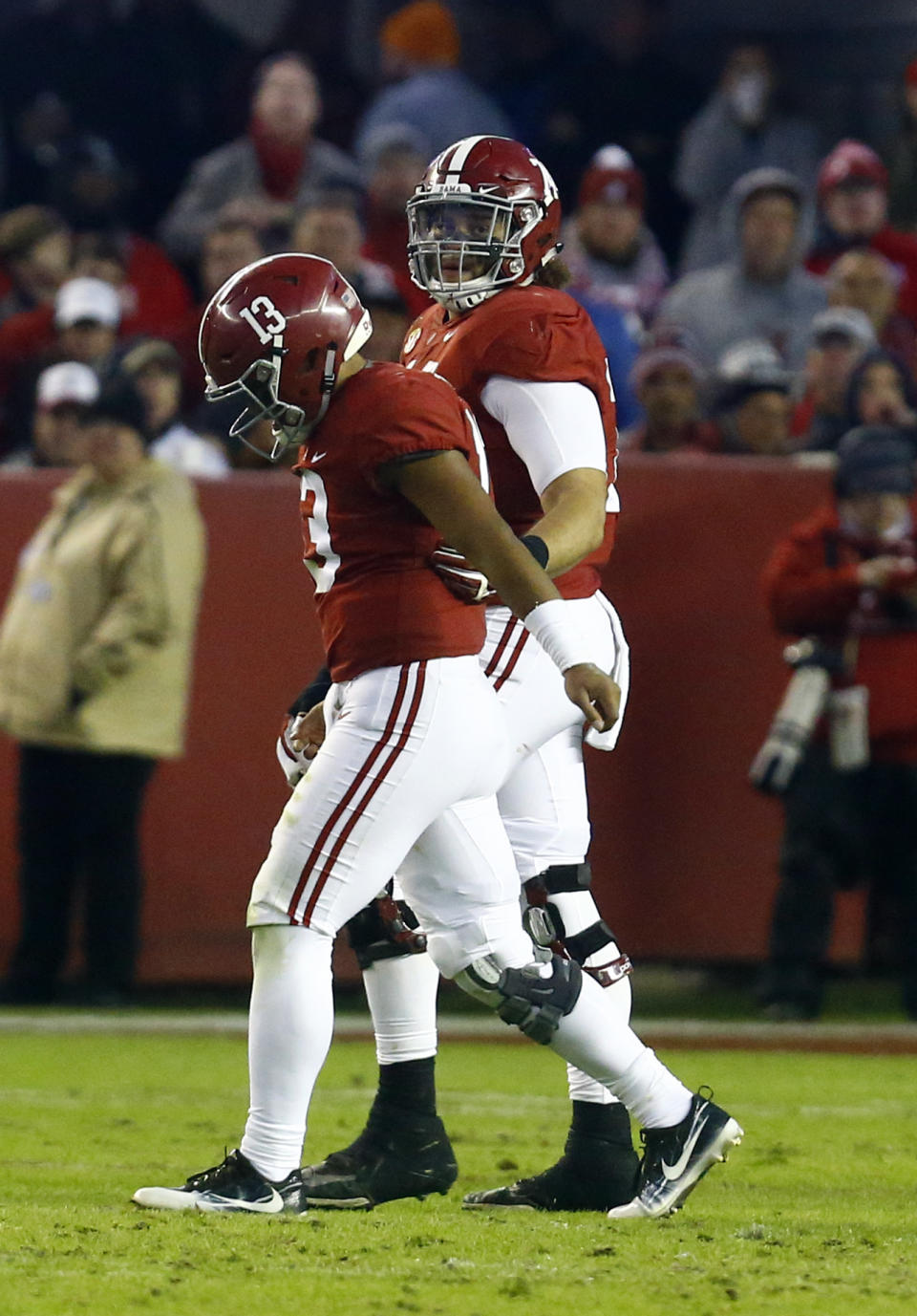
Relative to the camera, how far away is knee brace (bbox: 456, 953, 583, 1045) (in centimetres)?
416

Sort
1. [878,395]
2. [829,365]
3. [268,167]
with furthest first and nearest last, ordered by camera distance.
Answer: [268,167] < [829,365] < [878,395]

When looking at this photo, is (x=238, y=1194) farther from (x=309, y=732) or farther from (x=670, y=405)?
(x=670, y=405)

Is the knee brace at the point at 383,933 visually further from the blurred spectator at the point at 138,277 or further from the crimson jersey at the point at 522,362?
the blurred spectator at the point at 138,277

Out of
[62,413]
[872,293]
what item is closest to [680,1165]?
[62,413]

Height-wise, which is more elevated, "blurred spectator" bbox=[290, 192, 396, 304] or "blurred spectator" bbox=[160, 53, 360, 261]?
"blurred spectator" bbox=[160, 53, 360, 261]

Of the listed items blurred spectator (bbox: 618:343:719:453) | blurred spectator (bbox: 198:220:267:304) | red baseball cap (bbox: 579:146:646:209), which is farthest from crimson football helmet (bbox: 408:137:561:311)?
red baseball cap (bbox: 579:146:646:209)

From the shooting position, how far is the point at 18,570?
8.77m

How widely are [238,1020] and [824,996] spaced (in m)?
2.25

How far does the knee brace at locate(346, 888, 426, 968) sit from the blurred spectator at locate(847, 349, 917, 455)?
4.45 metres

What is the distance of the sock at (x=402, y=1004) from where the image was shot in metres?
4.62

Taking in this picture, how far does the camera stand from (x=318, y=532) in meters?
4.21

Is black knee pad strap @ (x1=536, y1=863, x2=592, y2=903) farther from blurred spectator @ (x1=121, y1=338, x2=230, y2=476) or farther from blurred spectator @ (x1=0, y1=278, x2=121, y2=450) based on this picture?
blurred spectator @ (x1=0, y1=278, x2=121, y2=450)

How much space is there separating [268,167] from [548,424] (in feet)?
23.5

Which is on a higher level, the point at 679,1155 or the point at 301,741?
the point at 301,741
